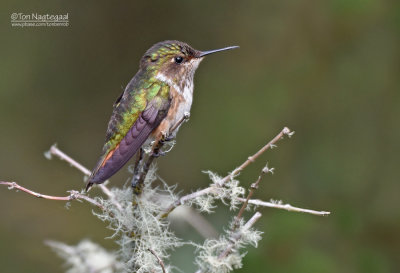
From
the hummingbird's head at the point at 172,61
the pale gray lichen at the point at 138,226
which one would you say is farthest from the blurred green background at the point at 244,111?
the pale gray lichen at the point at 138,226

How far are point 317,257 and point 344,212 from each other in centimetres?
33

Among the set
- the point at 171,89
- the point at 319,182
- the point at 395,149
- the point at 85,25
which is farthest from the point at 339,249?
the point at 85,25

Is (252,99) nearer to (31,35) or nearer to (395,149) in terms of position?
(395,149)

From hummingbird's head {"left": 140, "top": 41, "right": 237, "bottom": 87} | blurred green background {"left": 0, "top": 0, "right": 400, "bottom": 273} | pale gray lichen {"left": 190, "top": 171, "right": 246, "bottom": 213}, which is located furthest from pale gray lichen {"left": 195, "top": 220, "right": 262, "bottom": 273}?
blurred green background {"left": 0, "top": 0, "right": 400, "bottom": 273}

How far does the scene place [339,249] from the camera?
322cm

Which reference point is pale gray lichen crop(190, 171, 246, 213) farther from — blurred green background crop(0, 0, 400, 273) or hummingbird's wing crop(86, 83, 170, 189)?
blurred green background crop(0, 0, 400, 273)

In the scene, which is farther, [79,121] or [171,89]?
[79,121]

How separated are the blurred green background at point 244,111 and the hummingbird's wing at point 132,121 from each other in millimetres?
1148

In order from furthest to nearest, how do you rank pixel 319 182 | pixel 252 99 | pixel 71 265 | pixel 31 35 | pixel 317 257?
pixel 31 35 < pixel 252 99 < pixel 319 182 < pixel 317 257 < pixel 71 265

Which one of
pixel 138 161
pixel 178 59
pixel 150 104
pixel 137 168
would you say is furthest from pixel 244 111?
pixel 137 168

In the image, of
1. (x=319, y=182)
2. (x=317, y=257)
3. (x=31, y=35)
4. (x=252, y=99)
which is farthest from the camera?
(x=31, y=35)

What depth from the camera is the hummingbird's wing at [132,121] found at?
2.07 metres

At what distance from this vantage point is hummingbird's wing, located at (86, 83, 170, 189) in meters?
2.07

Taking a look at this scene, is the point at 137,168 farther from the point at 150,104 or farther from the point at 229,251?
the point at 229,251
